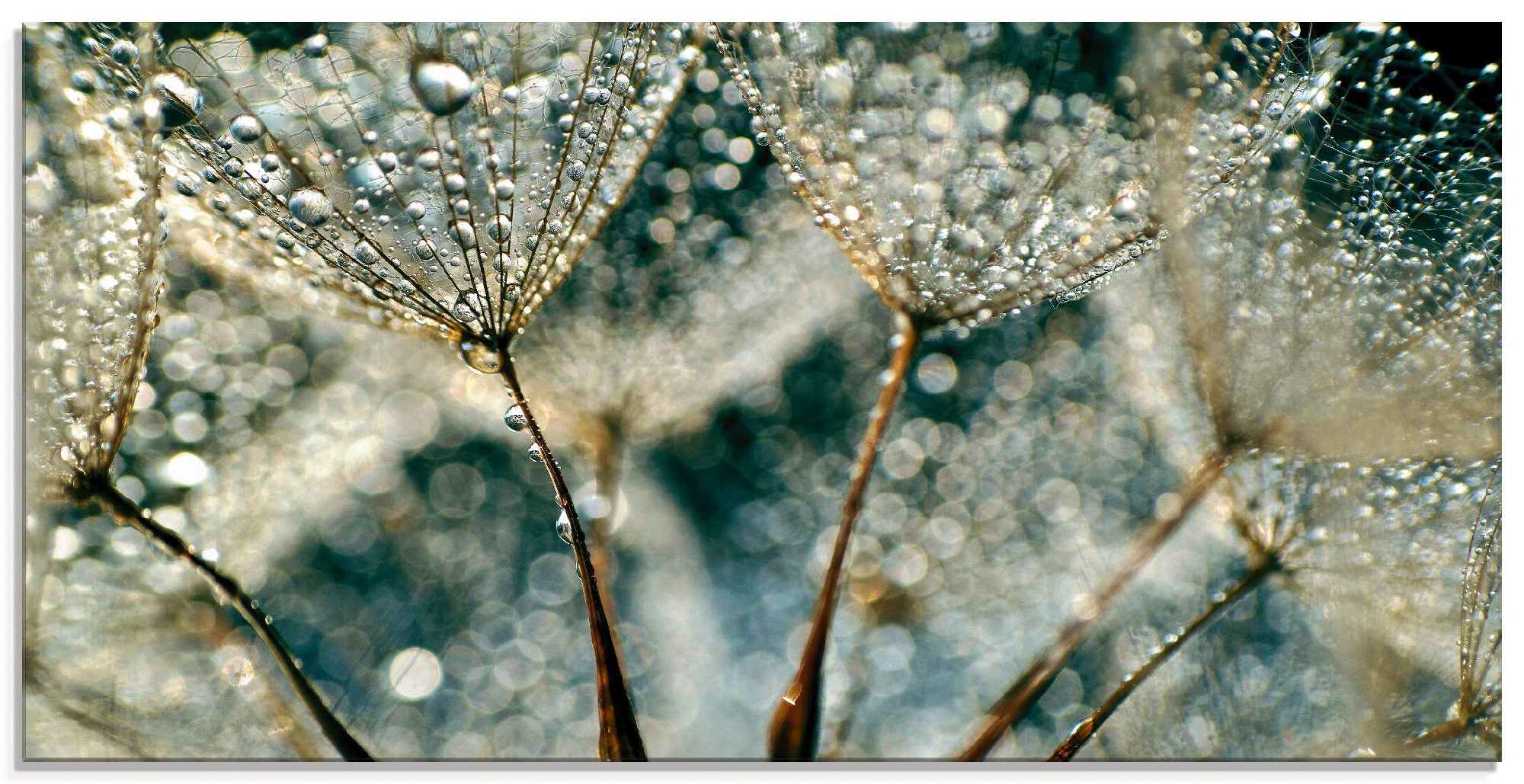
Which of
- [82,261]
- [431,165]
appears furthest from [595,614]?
[82,261]

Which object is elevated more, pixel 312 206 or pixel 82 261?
pixel 312 206

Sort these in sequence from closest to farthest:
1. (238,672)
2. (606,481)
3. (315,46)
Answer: (315,46)
(238,672)
(606,481)

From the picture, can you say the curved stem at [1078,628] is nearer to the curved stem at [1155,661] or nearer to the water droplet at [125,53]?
the curved stem at [1155,661]

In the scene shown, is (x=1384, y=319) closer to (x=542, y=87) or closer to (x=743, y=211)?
(x=743, y=211)

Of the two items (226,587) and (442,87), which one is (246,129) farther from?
(226,587)

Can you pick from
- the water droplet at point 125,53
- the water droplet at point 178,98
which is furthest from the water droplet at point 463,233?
the water droplet at point 125,53

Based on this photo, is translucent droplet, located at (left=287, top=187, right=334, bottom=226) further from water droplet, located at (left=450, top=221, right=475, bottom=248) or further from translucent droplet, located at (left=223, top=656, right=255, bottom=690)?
translucent droplet, located at (left=223, top=656, right=255, bottom=690)

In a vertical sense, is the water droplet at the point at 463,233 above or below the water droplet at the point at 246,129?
below
